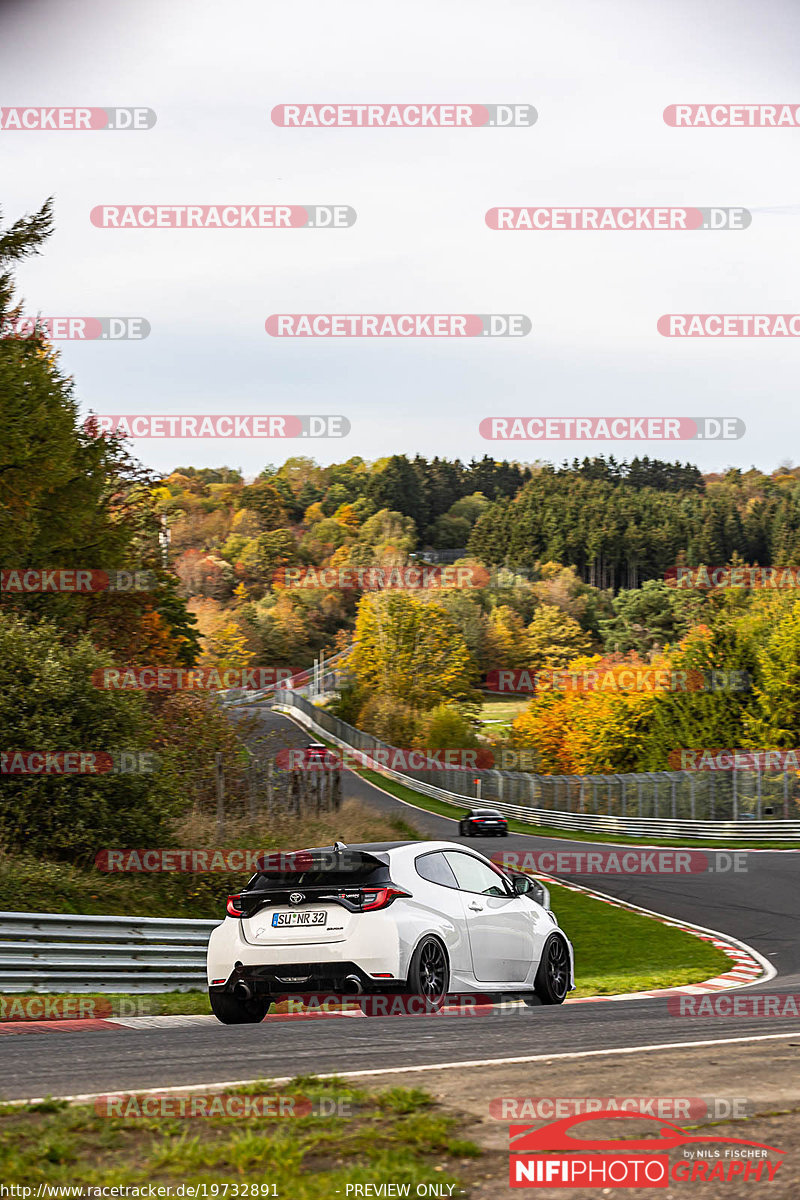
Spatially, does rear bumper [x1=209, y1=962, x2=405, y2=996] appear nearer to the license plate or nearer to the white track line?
the license plate

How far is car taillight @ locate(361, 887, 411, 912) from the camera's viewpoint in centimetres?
916

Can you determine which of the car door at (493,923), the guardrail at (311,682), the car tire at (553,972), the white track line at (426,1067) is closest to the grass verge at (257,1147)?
the white track line at (426,1067)

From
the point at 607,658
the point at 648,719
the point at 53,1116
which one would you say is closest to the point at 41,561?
the point at 53,1116

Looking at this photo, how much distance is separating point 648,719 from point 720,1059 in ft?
203

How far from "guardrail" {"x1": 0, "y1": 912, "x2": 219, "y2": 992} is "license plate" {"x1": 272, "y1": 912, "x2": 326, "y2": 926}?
3.59 meters

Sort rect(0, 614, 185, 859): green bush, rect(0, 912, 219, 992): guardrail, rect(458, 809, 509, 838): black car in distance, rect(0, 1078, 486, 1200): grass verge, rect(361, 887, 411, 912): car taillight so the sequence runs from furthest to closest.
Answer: rect(458, 809, 509, 838): black car in distance → rect(0, 614, 185, 859): green bush → rect(0, 912, 219, 992): guardrail → rect(361, 887, 411, 912): car taillight → rect(0, 1078, 486, 1200): grass verge

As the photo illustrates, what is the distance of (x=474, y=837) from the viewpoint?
4606 cm

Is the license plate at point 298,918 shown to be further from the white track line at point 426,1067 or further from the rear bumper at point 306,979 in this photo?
the white track line at point 426,1067

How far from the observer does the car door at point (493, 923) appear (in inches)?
396

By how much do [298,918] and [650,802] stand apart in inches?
1512

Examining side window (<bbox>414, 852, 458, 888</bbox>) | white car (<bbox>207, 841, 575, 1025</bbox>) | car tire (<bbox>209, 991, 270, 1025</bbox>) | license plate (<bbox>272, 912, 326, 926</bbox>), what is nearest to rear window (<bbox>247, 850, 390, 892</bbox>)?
white car (<bbox>207, 841, 575, 1025</bbox>)

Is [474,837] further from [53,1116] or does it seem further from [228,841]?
[53,1116]

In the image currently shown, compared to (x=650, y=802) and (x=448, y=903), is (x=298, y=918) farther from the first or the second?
(x=650, y=802)

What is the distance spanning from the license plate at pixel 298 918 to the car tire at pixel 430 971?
2.44ft
